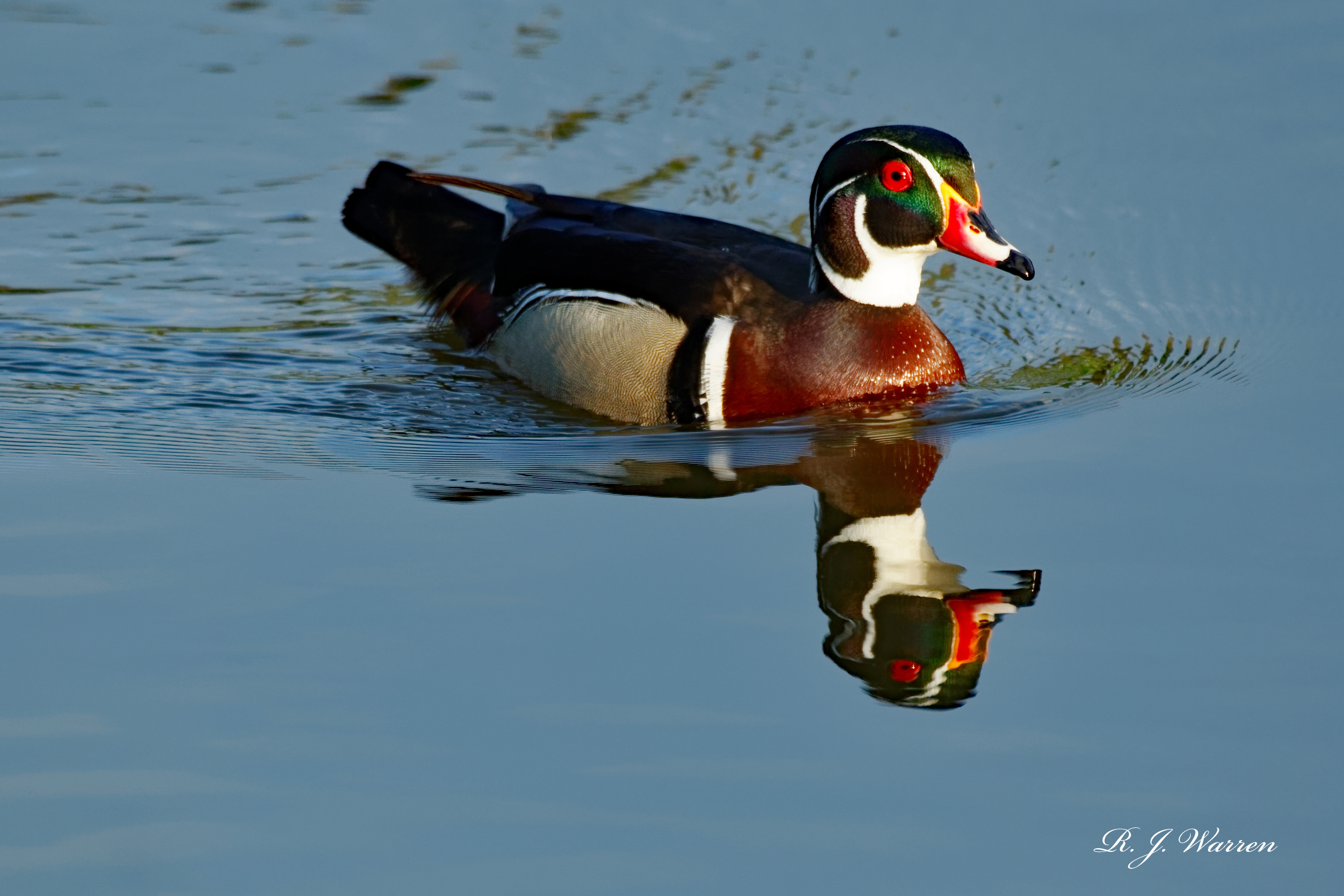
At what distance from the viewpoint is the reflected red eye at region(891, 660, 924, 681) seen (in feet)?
16.9

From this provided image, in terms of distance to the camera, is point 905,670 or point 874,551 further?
point 874,551

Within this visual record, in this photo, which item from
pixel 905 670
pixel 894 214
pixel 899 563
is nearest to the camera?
pixel 905 670

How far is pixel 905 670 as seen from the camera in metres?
5.20

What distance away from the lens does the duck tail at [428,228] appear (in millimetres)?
9055

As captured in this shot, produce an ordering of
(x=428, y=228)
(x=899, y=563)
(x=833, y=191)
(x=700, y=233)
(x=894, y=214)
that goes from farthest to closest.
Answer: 1. (x=428, y=228)
2. (x=700, y=233)
3. (x=833, y=191)
4. (x=894, y=214)
5. (x=899, y=563)

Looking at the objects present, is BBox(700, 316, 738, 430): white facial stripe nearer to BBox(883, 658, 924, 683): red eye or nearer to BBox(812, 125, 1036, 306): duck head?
BBox(812, 125, 1036, 306): duck head

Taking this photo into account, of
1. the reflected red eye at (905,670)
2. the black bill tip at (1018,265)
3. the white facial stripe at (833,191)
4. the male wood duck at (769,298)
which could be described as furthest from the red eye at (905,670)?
the white facial stripe at (833,191)

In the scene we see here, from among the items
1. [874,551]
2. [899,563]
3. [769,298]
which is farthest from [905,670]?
[769,298]

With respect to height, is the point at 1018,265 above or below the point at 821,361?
above

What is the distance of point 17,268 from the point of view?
9500mm

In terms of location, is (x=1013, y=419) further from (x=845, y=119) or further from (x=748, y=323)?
(x=845, y=119)

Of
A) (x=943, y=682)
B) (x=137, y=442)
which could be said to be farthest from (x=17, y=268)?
(x=943, y=682)

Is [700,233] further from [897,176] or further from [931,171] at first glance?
[931,171]

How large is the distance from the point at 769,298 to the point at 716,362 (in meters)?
0.36
